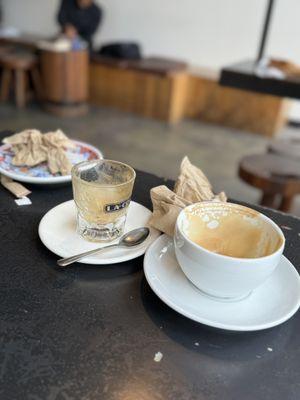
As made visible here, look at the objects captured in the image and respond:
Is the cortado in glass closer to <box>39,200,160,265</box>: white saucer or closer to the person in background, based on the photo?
<box>39,200,160,265</box>: white saucer

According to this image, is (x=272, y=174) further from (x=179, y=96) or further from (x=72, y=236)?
(x=179, y=96)

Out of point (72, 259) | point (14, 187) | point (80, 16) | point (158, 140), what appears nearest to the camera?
point (72, 259)

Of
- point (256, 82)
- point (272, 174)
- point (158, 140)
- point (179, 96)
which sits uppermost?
point (256, 82)

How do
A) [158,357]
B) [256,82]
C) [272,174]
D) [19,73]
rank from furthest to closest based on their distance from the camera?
1. [19,73]
2. [272,174]
3. [256,82]
4. [158,357]

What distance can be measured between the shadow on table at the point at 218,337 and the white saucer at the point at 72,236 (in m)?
0.10

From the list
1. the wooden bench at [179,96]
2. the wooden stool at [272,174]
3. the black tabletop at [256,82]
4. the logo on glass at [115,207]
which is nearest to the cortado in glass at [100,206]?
the logo on glass at [115,207]

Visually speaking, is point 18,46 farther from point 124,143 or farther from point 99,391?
point 99,391

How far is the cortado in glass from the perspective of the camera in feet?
1.97

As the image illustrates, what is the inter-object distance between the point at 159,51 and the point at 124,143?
1.33 metres

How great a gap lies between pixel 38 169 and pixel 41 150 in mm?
42

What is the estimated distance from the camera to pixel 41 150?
2.66ft

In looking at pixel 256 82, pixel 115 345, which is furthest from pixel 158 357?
pixel 256 82

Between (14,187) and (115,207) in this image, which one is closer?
(115,207)

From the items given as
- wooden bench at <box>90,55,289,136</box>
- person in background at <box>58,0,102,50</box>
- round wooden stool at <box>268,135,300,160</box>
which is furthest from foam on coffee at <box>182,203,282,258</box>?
person in background at <box>58,0,102,50</box>
